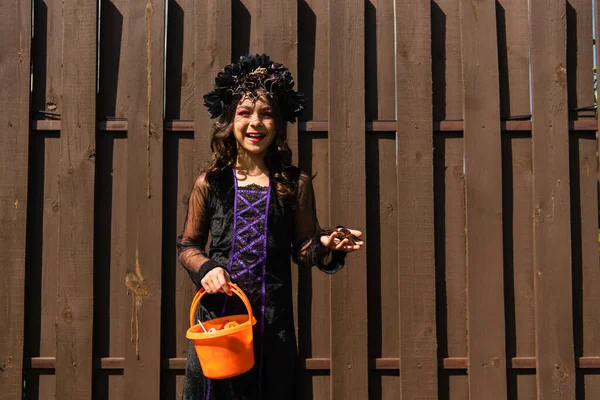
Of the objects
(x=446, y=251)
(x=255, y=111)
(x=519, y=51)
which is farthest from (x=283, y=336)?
(x=519, y=51)

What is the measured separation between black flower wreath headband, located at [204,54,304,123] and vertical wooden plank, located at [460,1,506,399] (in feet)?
3.61

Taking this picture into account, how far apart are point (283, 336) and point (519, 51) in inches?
77.6

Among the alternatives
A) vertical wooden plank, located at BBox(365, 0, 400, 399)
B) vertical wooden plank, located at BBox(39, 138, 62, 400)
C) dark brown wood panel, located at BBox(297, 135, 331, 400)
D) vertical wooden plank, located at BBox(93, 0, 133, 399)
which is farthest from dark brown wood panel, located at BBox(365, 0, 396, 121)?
vertical wooden plank, located at BBox(39, 138, 62, 400)

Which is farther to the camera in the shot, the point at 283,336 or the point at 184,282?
the point at 184,282

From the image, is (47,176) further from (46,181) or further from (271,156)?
(271,156)

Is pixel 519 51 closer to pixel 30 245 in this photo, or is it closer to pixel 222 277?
pixel 222 277

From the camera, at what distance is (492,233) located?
2.94m

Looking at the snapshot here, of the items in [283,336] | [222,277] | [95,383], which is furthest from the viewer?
[95,383]

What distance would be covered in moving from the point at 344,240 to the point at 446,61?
143 centimetres

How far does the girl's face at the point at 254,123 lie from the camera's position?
2199 millimetres

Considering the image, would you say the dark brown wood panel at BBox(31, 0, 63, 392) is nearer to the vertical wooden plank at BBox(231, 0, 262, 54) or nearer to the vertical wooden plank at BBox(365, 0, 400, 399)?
the vertical wooden plank at BBox(231, 0, 262, 54)

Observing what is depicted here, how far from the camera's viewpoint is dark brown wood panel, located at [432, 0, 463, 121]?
301 cm

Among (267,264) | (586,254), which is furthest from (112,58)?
(586,254)

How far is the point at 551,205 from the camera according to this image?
9.64 feet
